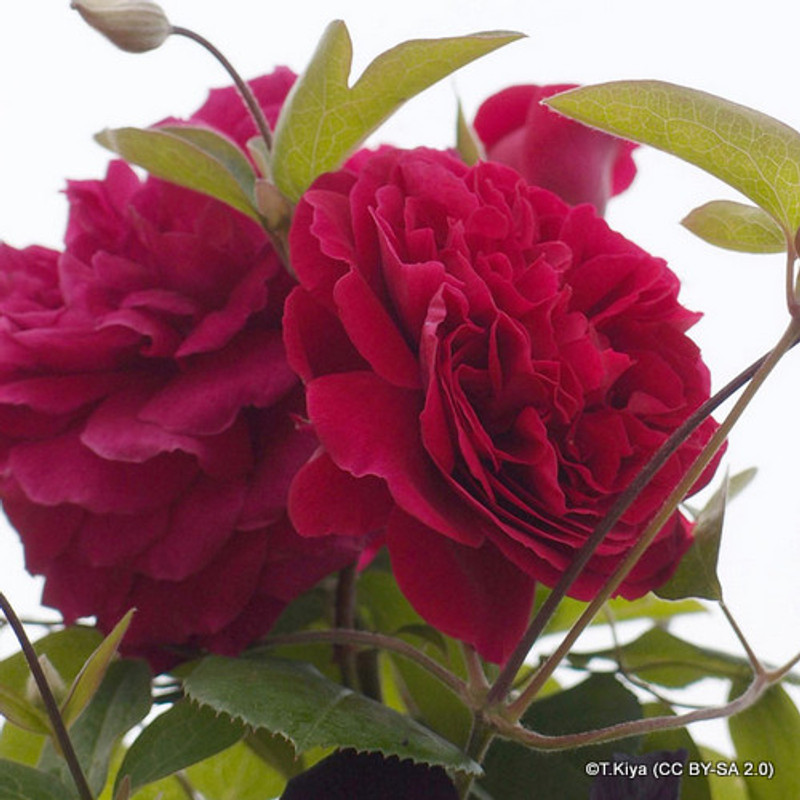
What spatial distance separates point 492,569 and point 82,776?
117 millimetres

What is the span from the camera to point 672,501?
0.97 ft

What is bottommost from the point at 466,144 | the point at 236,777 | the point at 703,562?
the point at 236,777

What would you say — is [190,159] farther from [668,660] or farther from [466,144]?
[668,660]

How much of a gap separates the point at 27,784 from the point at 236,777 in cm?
12

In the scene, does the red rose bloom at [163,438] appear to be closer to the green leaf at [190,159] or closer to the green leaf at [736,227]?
the green leaf at [190,159]

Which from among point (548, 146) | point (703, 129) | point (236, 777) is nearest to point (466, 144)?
point (548, 146)

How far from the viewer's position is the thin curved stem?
33 centimetres

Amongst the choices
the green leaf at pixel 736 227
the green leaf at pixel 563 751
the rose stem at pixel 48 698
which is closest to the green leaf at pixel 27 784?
the rose stem at pixel 48 698

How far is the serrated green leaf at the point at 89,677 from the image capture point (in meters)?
0.30

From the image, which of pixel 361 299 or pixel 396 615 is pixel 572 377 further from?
pixel 396 615

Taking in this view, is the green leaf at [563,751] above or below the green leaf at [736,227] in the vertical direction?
below

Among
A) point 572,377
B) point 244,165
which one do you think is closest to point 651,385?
point 572,377

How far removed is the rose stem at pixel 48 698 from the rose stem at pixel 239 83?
16 centimetres

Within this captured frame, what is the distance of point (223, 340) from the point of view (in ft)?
1.18
